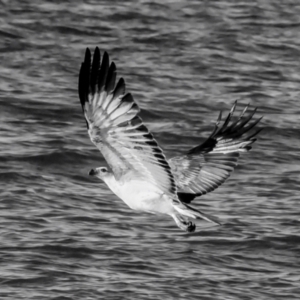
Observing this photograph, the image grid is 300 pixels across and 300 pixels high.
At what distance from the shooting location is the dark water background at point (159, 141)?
8.70m

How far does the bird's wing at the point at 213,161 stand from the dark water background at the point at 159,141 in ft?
3.44

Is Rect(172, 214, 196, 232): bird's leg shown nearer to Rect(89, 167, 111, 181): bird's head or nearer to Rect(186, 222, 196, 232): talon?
Rect(186, 222, 196, 232): talon

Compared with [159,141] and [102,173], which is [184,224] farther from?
[159,141]

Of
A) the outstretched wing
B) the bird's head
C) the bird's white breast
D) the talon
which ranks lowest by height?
the talon

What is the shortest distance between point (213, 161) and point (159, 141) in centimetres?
403

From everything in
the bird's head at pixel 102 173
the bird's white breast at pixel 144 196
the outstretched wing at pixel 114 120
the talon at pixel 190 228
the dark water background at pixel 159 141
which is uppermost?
the outstretched wing at pixel 114 120

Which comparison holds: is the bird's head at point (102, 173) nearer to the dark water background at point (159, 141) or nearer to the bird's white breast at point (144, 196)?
the bird's white breast at point (144, 196)

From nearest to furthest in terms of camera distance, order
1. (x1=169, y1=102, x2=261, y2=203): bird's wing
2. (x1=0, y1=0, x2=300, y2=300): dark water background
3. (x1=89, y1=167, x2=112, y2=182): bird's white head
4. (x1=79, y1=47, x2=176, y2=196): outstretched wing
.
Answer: (x1=79, y1=47, x2=176, y2=196): outstretched wing, (x1=89, y1=167, x2=112, y2=182): bird's white head, (x1=169, y1=102, x2=261, y2=203): bird's wing, (x1=0, y1=0, x2=300, y2=300): dark water background

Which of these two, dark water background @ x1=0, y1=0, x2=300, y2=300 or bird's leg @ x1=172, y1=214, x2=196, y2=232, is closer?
bird's leg @ x1=172, y1=214, x2=196, y2=232

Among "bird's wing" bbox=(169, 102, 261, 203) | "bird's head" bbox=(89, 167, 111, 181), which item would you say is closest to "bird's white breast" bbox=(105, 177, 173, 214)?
"bird's head" bbox=(89, 167, 111, 181)

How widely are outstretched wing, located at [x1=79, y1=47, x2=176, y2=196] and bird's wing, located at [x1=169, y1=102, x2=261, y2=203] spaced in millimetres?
1049

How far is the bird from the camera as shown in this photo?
21.6ft

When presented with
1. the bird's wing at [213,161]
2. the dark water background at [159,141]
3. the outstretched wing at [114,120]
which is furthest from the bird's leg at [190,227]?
the dark water background at [159,141]

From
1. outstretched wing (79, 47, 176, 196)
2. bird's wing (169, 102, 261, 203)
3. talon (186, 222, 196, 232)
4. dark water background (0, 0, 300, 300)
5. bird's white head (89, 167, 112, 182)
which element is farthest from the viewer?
dark water background (0, 0, 300, 300)
